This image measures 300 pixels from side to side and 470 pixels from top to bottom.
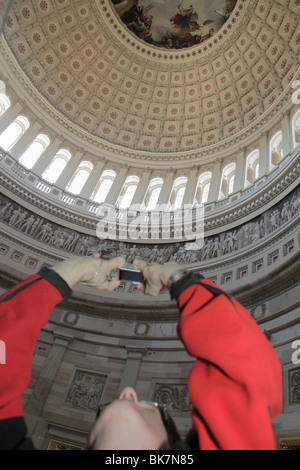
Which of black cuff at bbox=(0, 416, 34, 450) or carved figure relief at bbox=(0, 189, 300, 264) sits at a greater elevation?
carved figure relief at bbox=(0, 189, 300, 264)

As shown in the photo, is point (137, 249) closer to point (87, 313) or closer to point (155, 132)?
point (87, 313)

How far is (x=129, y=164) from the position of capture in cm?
2208

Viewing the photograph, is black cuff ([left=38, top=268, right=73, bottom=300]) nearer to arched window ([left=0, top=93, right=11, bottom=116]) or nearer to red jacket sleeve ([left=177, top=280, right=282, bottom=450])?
red jacket sleeve ([left=177, top=280, right=282, bottom=450])

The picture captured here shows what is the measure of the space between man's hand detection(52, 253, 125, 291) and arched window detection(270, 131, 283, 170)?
48.8ft

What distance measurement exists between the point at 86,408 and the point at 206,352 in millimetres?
11122

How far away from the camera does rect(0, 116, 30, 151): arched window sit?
18797 millimetres

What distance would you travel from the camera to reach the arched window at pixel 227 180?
18.5m

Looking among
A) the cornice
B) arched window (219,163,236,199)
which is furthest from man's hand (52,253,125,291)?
arched window (219,163,236,199)

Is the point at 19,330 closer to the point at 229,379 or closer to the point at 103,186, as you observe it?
the point at 229,379

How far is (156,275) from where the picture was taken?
3266mm

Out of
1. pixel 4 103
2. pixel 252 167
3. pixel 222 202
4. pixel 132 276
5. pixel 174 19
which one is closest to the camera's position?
pixel 132 276

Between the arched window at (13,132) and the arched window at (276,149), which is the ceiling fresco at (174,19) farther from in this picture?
the arched window at (13,132)

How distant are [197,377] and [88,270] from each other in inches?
62.8

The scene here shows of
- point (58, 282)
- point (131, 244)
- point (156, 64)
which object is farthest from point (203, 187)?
point (58, 282)
